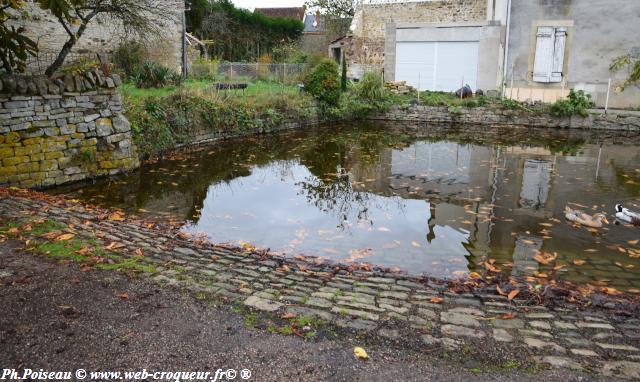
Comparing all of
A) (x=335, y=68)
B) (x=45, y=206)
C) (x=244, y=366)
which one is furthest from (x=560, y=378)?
(x=335, y=68)

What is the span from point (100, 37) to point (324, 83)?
347 inches

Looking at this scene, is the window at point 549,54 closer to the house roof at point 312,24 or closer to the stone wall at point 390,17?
the stone wall at point 390,17

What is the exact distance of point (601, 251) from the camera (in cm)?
609

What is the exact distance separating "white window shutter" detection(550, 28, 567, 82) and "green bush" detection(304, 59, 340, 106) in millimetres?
8185

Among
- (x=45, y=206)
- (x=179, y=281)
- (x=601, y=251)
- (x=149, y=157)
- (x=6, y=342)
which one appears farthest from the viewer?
(x=149, y=157)

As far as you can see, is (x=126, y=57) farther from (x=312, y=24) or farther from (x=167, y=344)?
(x=312, y=24)

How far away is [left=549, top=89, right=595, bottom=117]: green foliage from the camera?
56.5 ft

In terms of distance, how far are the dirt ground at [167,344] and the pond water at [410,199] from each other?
226 cm

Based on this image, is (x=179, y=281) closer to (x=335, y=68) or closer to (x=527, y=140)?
(x=527, y=140)

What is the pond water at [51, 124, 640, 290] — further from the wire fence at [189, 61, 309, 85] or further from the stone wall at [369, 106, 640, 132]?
the wire fence at [189, 61, 309, 85]

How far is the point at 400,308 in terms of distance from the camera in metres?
4.20

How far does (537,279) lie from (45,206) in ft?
21.1

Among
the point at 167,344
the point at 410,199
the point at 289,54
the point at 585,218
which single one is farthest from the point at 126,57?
the point at 167,344

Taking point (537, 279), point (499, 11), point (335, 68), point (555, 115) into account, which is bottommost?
point (537, 279)
